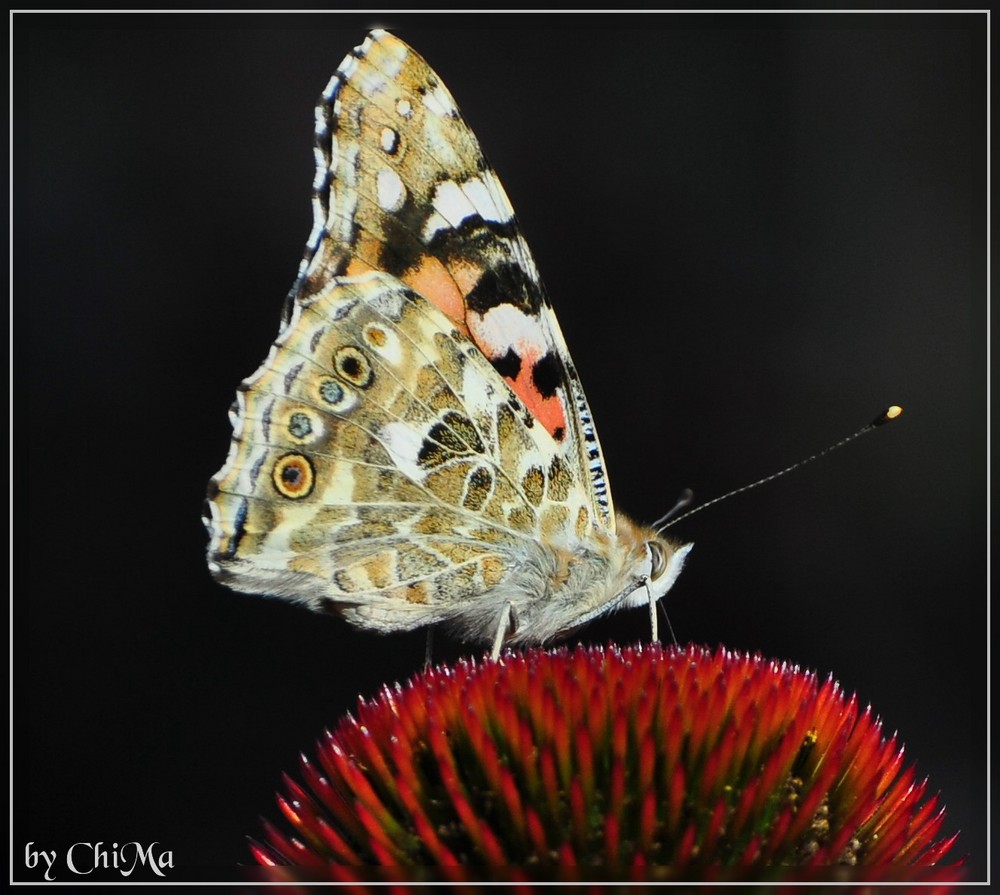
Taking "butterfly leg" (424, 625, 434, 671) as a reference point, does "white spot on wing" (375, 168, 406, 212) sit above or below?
above

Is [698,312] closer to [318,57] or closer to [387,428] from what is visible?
[318,57]

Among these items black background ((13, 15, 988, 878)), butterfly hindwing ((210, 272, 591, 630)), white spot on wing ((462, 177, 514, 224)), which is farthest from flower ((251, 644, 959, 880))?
black background ((13, 15, 988, 878))

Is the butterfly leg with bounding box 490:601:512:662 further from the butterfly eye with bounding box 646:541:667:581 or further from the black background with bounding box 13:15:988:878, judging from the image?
the black background with bounding box 13:15:988:878

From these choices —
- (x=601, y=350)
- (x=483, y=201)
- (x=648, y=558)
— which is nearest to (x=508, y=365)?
(x=483, y=201)

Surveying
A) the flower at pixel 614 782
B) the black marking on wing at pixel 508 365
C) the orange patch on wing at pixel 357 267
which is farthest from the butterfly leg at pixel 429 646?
the orange patch on wing at pixel 357 267

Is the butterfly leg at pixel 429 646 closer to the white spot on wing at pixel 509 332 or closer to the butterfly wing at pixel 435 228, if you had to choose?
the butterfly wing at pixel 435 228
